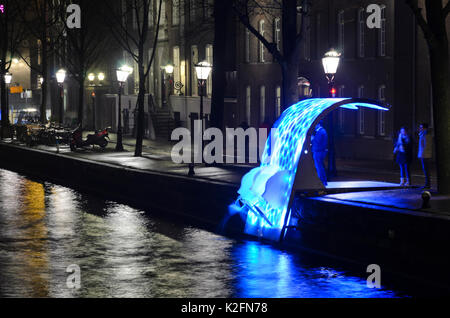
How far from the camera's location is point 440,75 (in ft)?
61.5

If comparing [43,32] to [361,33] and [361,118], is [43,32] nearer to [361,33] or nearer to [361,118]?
[361,33]

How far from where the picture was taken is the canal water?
12570 millimetres

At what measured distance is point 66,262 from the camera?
1488 cm

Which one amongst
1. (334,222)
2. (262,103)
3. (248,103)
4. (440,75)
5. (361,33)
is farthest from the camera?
(248,103)

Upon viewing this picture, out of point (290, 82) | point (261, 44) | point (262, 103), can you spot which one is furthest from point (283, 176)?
point (261, 44)

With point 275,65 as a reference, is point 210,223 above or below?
below

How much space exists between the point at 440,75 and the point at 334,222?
448 centimetres

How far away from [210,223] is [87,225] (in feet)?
8.35

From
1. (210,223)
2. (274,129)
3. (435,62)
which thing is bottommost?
(210,223)

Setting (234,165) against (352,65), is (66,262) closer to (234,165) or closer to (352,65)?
(234,165)

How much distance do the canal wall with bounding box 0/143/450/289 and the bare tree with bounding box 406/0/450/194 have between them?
330 cm

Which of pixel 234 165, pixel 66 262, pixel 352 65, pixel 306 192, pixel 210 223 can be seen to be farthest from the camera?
pixel 352 65

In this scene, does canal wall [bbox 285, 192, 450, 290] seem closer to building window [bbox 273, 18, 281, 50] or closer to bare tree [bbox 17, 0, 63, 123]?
building window [bbox 273, 18, 281, 50]
